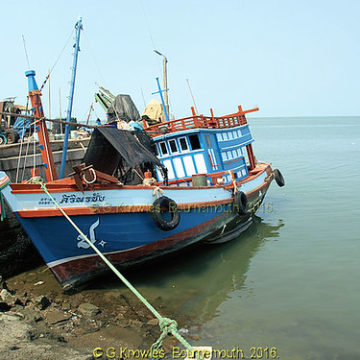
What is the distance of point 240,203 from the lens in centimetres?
1091

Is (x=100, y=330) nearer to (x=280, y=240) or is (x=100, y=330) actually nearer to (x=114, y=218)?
(x=114, y=218)

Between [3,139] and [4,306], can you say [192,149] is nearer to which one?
[4,306]

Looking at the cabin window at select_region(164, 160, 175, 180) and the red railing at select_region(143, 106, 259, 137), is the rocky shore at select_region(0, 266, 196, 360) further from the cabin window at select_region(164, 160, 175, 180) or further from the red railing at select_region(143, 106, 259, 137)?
the red railing at select_region(143, 106, 259, 137)

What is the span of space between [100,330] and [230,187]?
6.24m

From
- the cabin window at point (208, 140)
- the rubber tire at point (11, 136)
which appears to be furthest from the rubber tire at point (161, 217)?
the rubber tire at point (11, 136)

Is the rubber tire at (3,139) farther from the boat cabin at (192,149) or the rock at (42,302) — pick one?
the rock at (42,302)

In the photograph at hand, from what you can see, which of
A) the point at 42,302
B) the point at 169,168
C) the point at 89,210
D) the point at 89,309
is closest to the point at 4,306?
the point at 42,302

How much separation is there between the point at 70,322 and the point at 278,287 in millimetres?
4644

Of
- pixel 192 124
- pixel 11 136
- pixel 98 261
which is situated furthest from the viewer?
pixel 11 136

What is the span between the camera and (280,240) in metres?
11.5

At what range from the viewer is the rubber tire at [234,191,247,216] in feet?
35.8

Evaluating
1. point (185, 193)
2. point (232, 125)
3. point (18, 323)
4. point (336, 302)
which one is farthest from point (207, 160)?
point (18, 323)

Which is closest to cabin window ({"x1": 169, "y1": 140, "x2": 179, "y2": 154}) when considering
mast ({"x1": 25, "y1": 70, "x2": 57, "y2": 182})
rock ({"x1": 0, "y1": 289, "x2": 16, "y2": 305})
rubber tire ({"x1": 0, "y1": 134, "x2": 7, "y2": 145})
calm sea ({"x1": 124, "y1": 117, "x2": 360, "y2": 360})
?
calm sea ({"x1": 124, "y1": 117, "x2": 360, "y2": 360})

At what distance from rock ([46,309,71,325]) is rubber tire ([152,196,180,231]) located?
2693 mm
